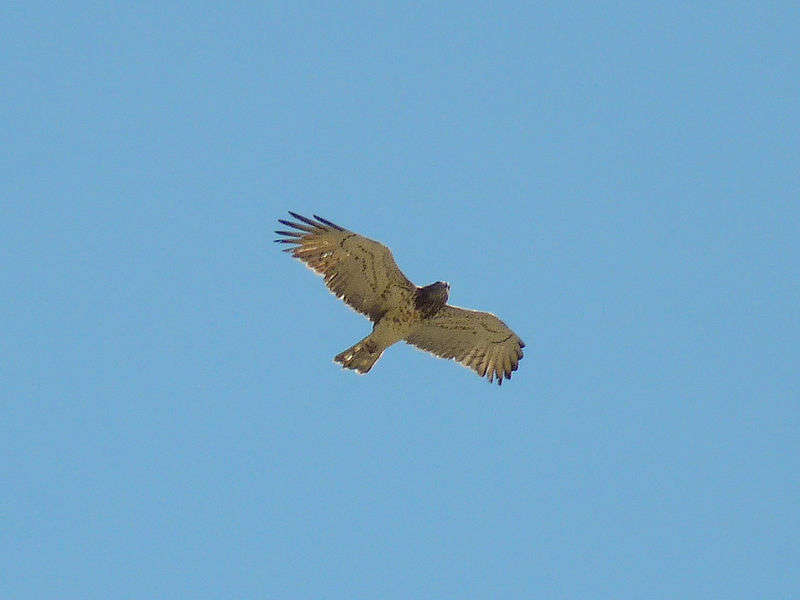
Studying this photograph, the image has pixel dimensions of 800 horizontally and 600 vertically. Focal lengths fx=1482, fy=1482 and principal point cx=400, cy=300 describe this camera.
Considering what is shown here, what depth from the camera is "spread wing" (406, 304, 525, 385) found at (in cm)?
2433

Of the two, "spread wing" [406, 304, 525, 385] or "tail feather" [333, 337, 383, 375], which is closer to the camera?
"tail feather" [333, 337, 383, 375]

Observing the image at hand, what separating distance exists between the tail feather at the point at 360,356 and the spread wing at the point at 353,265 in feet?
1.51

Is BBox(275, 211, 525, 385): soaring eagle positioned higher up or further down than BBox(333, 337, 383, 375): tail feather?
higher up

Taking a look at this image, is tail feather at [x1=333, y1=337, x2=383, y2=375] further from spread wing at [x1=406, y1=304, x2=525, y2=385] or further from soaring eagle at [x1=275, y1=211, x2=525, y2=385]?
spread wing at [x1=406, y1=304, x2=525, y2=385]

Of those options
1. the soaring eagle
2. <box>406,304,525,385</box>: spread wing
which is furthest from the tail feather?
<box>406,304,525,385</box>: spread wing

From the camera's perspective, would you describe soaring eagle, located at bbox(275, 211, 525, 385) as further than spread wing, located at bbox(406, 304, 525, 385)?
No

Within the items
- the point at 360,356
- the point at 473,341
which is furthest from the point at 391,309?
the point at 473,341

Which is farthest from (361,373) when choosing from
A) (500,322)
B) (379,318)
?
(500,322)

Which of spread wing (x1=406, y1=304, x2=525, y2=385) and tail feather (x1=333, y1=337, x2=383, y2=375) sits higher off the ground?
spread wing (x1=406, y1=304, x2=525, y2=385)

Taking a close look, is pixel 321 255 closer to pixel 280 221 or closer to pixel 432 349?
pixel 280 221

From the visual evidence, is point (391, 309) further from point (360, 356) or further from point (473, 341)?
point (473, 341)

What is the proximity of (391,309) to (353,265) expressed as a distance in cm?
100

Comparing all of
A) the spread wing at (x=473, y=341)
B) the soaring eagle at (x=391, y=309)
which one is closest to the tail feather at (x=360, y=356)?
the soaring eagle at (x=391, y=309)

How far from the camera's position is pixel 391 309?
78.1 feet
